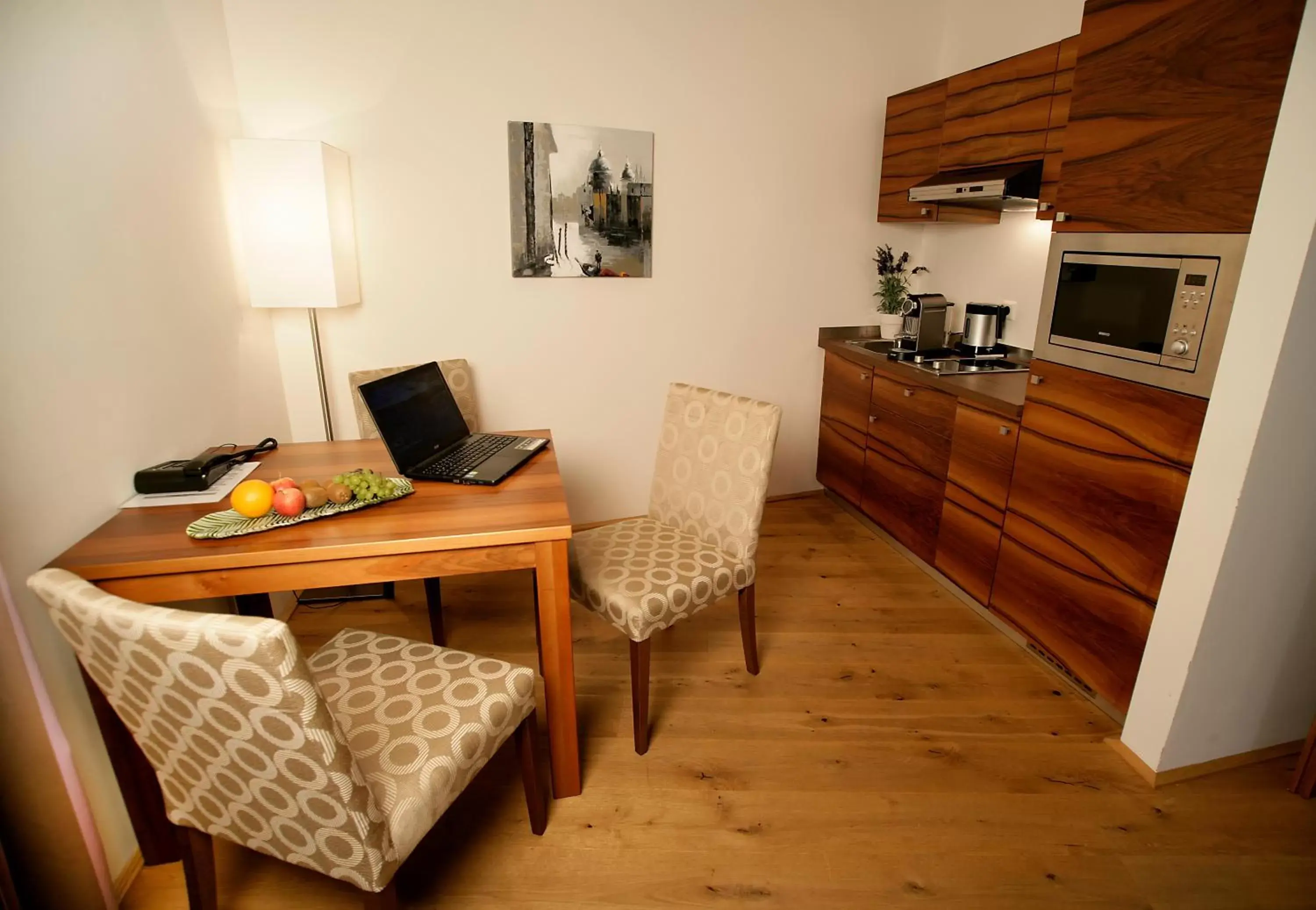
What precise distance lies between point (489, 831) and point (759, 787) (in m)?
0.72

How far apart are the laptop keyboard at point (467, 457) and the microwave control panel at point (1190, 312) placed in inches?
73.3

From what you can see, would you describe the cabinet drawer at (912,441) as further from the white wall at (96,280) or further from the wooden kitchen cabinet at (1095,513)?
the white wall at (96,280)

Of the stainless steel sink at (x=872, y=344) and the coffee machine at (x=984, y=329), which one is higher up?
the coffee machine at (x=984, y=329)

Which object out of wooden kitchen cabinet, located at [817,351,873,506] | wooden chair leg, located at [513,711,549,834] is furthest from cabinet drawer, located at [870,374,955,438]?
wooden chair leg, located at [513,711,549,834]

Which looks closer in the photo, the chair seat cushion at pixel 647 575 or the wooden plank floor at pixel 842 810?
the wooden plank floor at pixel 842 810

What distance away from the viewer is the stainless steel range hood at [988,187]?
253 cm

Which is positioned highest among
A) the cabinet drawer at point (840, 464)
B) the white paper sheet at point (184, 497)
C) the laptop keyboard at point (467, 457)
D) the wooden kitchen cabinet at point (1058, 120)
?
the wooden kitchen cabinet at point (1058, 120)

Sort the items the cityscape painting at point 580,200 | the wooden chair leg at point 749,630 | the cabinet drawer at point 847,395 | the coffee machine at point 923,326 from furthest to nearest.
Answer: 1. the cabinet drawer at point 847,395
2. the coffee machine at point 923,326
3. the cityscape painting at point 580,200
4. the wooden chair leg at point 749,630

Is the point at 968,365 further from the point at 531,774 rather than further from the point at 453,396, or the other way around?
the point at 531,774

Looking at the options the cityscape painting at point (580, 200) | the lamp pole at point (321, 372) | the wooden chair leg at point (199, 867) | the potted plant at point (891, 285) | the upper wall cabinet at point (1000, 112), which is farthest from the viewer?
the potted plant at point (891, 285)

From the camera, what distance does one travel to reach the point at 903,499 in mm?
3045

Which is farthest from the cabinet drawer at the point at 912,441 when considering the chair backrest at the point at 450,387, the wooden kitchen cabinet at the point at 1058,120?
the chair backrest at the point at 450,387

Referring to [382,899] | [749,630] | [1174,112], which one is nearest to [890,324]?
[1174,112]

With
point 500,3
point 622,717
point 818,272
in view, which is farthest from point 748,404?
point 500,3
